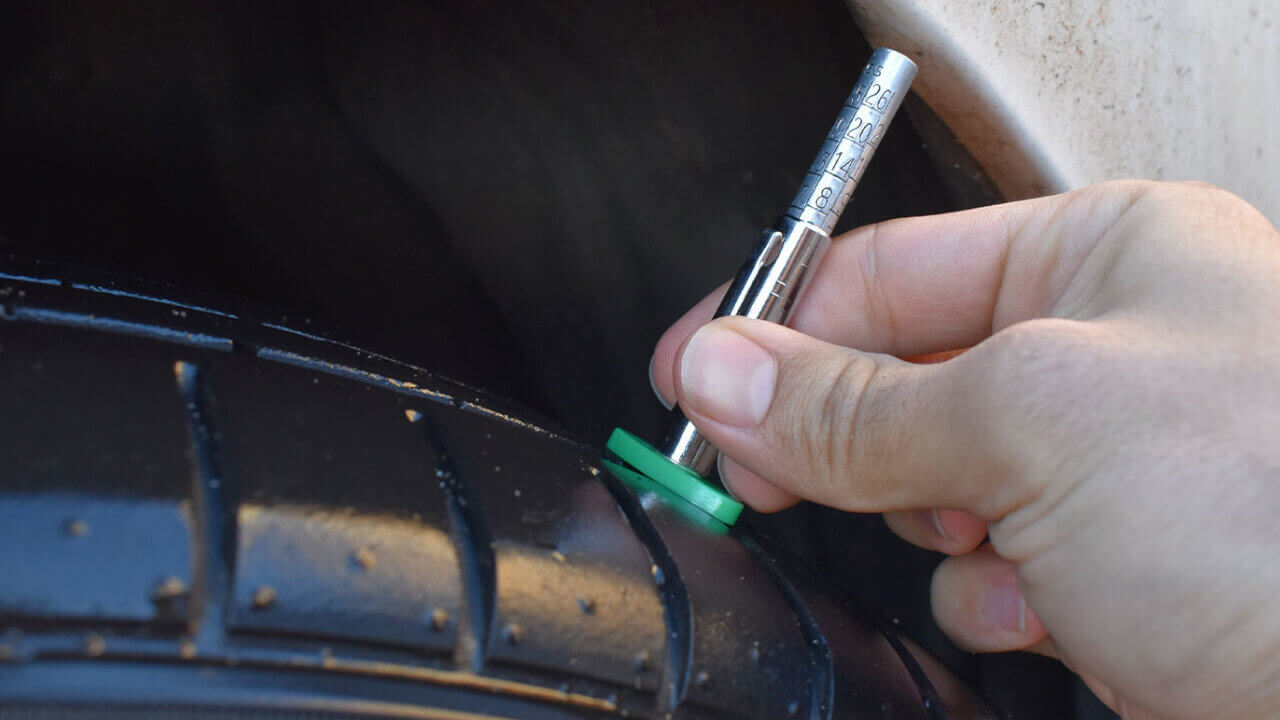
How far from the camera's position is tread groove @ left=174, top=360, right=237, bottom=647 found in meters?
0.30

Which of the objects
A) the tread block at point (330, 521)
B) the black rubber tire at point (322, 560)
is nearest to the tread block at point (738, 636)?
the black rubber tire at point (322, 560)

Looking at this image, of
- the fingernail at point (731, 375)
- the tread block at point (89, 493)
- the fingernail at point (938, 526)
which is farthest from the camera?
the fingernail at point (938, 526)

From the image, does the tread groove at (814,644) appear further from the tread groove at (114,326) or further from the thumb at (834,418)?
the tread groove at (114,326)

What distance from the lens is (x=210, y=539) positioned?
0.31m

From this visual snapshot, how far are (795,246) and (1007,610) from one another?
0.28 meters

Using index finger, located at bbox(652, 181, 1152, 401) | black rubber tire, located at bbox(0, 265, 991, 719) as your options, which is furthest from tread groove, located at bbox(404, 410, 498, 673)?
index finger, located at bbox(652, 181, 1152, 401)

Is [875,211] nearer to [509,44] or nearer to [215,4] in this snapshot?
[509,44]

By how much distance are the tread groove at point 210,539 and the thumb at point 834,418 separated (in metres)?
0.27

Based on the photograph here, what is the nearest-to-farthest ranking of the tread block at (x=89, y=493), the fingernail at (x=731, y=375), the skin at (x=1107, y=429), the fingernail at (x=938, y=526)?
the tread block at (x=89, y=493) → the skin at (x=1107, y=429) → the fingernail at (x=731, y=375) → the fingernail at (x=938, y=526)

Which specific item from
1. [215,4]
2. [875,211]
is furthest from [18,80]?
[875,211]

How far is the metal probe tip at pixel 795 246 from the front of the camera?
55 centimetres

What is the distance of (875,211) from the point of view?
727mm

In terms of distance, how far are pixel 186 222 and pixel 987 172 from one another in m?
0.56

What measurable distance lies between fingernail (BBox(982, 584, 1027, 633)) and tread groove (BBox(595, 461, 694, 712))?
29 cm
